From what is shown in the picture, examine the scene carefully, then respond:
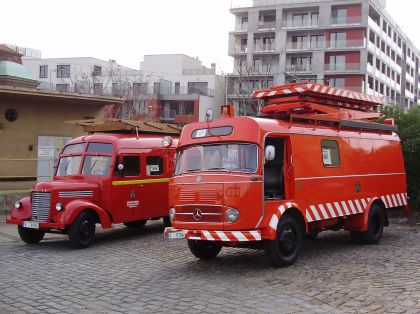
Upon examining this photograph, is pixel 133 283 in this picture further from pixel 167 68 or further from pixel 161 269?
pixel 167 68

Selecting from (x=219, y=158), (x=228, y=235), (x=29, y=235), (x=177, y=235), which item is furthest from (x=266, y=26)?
(x=228, y=235)

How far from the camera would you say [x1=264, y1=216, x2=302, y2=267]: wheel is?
838 cm

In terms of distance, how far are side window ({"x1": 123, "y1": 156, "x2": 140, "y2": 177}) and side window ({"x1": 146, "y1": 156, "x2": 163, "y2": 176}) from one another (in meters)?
0.36

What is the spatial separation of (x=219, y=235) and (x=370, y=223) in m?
4.29

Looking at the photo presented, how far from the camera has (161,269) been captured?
881 centimetres

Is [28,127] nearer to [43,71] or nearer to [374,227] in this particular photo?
[374,227]

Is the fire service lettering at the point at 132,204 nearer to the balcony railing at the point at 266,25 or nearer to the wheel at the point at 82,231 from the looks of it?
the wheel at the point at 82,231

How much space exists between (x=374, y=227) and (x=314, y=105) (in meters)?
3.09

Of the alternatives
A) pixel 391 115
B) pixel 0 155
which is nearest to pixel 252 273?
pixel 391 115

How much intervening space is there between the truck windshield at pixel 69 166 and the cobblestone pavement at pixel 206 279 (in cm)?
185

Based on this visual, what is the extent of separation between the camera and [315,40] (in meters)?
63.4

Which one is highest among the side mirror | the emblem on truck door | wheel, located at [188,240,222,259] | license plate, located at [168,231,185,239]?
the side mirror

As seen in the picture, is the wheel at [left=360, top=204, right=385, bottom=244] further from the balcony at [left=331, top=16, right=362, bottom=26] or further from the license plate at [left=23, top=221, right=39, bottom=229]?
the balcony at [left=331, top=16, right=362, bottom=26]

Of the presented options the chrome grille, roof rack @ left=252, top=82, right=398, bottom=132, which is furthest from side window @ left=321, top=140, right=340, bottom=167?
the chrome grille
